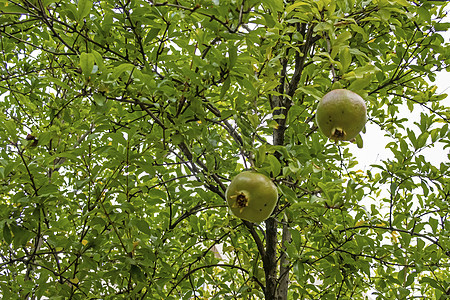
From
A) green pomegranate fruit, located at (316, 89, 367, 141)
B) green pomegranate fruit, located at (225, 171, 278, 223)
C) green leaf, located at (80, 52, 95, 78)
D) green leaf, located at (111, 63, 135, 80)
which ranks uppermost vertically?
green leaf, located at (111, 63, 135, 80)

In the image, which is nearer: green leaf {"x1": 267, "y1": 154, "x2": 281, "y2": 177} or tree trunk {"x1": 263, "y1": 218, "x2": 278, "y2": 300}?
green leaf {"x1": 267, "y1": 154, "x2": 281, "y2": 177}

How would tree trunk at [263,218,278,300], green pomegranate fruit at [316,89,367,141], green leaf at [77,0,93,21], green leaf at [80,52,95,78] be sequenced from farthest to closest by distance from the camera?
tree trunk at [263,218,278,300] < green leaf at [77,0,93,21] < green leaf at [80,52,95,78] < green pomegranate fruit at [316,89,367,141]

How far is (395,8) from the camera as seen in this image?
1.45 meters

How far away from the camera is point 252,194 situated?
3.81ft

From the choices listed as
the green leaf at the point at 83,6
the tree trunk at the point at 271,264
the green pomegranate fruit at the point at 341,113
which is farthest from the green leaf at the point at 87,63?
the tree trunk at the point at 271,264

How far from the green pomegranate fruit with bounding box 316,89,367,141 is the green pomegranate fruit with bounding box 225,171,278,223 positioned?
257 mm

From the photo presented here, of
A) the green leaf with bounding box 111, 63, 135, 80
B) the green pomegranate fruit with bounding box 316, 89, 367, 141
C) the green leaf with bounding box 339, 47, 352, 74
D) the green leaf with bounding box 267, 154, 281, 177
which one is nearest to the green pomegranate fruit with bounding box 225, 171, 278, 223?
the green leaf with bounding box 267, 154, 281, 177

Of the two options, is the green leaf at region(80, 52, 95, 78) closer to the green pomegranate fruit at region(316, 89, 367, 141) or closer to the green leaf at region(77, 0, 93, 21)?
the green leaf at region(77, 0, 93, 21)

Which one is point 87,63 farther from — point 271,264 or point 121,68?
point 271,264

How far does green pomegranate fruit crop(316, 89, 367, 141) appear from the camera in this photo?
1107mm

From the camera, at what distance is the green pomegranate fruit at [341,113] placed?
1.11m

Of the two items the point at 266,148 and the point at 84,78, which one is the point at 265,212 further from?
the point at 84,78

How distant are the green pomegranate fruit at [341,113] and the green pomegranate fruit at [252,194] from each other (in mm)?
257

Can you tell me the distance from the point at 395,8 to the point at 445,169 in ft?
3.49
